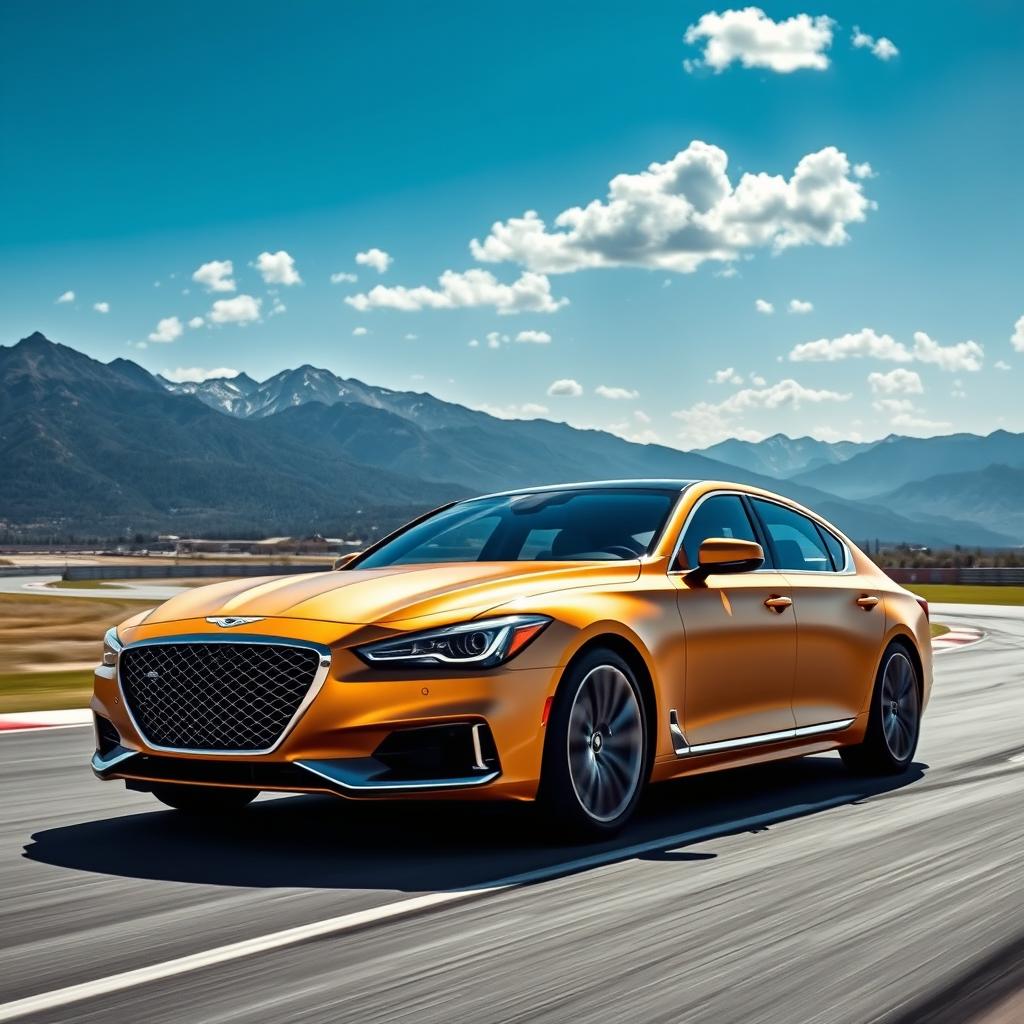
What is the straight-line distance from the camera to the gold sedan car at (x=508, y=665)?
553 cm

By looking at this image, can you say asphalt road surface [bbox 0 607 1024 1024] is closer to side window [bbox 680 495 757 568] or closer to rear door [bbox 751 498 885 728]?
rear door [bbox 751 498 885 728]

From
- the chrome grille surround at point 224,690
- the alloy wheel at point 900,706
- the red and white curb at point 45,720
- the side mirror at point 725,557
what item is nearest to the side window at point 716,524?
the side mirror at point 725,557

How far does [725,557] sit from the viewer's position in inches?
262

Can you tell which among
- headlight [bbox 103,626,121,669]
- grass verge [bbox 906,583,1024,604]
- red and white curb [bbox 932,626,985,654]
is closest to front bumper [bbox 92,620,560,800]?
headlight [bbox 103,626,121,669]

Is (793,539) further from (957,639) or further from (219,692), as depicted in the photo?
(957,639)

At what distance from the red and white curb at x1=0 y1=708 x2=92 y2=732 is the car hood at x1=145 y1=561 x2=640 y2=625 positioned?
4.89 m

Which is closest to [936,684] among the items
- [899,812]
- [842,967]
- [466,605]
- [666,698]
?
[899,812]

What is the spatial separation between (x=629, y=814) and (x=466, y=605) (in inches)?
46.1

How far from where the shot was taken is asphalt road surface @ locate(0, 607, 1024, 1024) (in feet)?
12.9

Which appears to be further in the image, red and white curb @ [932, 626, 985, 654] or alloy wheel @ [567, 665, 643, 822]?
red and white curb @ [932, 626, 985, 654]

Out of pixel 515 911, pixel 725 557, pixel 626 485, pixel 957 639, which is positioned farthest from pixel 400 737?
pixel 957 639

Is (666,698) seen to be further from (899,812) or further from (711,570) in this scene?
(899,812)

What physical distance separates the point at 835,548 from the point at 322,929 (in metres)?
4.66

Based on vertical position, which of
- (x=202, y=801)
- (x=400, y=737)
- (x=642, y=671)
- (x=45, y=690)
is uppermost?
(x=642, y=671)
